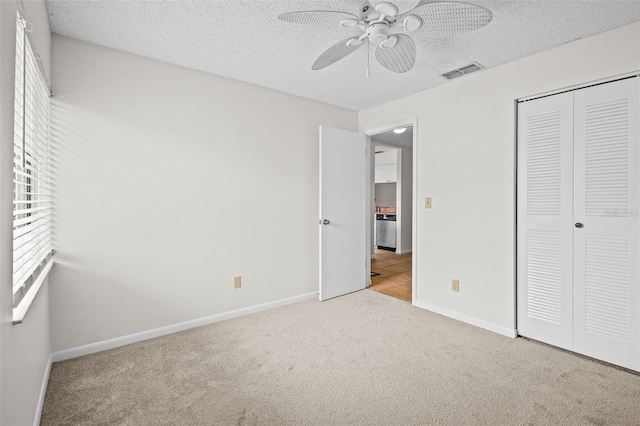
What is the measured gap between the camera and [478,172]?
9.68 ft

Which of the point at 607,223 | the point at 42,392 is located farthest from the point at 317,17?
the point at 42,392

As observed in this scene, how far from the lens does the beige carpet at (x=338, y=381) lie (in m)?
1.72

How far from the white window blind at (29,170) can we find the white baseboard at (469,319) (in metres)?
3.17

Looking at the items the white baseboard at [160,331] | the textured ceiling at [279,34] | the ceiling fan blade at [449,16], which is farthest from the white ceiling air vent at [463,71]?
the white baseboard at [160,331]

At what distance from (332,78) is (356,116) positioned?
1.20 meters

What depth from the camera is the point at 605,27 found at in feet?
7.14

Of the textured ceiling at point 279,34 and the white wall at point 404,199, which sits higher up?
the textured ceiling at point 279,34

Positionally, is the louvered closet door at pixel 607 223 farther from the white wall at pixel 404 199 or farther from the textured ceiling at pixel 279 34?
the white wall at pixel 404 199

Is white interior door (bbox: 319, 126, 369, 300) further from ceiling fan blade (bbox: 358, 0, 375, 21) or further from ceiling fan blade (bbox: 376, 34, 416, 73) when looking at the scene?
ceiling fan blade (bbox: 358, 0, 375, 21)

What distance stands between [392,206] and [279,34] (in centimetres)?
606

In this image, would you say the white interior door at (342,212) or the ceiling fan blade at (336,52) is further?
the white interior door at (342,212)

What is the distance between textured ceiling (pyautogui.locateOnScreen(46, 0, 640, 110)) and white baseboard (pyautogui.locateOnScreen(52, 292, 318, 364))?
226cm

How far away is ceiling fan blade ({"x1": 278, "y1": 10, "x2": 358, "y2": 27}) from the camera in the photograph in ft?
5.28

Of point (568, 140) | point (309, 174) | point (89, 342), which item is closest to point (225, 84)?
point (309, 174)
